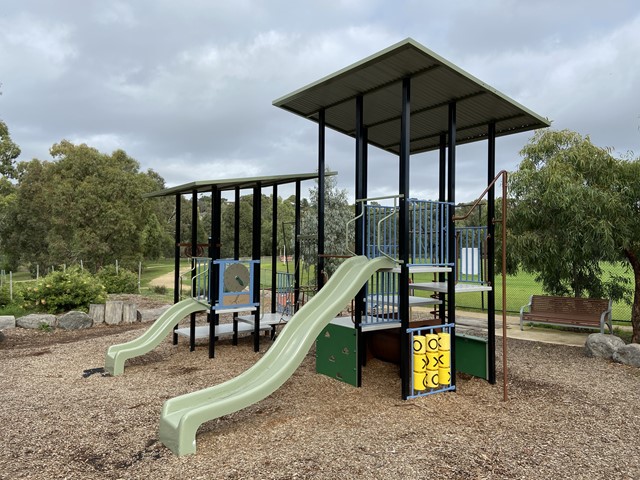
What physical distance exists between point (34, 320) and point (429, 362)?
30.6ft

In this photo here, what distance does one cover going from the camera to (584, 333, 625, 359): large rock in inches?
299

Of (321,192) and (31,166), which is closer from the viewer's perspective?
(321,192)

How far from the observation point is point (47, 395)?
5.80 metres

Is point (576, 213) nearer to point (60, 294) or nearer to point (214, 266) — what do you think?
point (214, 266)

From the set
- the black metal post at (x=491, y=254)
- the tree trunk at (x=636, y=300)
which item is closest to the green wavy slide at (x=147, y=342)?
the black metal post at (x=491, y=254)

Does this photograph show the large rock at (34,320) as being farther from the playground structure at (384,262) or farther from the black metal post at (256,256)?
the black metal post at (256,256)

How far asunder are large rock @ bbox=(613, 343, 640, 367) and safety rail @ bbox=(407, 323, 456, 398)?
3.64m

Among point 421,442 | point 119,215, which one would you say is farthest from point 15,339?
point 119,215

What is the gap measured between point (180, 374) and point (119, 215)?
631 inches

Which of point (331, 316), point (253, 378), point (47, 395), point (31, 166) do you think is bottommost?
point (47, 395)

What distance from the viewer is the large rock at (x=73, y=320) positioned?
10672mm

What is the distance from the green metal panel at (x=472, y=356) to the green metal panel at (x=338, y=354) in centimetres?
171

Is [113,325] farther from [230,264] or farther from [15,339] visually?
[230,264]

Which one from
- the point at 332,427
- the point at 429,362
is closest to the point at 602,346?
the point at 429,362
